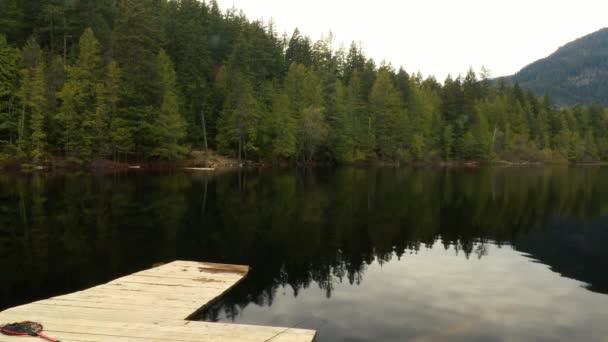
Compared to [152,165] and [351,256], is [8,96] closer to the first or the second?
[152,165]

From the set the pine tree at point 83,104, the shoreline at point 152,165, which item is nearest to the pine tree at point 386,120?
the shoreline at point 152,165

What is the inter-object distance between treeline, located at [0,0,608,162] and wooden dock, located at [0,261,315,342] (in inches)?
2000

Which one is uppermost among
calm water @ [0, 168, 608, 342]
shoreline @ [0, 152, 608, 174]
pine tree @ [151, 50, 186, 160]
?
pine tree @ [151, 50, 186, 160]

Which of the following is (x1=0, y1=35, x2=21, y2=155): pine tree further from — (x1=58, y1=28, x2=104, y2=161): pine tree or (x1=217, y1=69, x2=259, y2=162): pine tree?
(x1=217, y1=69, x2=259, y2=162): pine tree

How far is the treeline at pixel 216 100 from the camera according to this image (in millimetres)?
58438

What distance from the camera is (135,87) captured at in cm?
6391

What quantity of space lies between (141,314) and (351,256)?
8841mm

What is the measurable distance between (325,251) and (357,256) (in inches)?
49.5

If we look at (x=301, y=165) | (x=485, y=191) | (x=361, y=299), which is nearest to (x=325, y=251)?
(x=361, y=299)

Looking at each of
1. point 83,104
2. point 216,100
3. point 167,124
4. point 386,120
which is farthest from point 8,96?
point 386,120

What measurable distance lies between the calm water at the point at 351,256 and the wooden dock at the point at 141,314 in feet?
2.68

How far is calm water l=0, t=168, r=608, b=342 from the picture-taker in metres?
10.8

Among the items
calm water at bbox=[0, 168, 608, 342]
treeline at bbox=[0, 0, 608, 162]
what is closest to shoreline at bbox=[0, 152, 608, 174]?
treeline at bbox=[0, 0, 608, 162]

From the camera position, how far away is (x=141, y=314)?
31.1 feet
